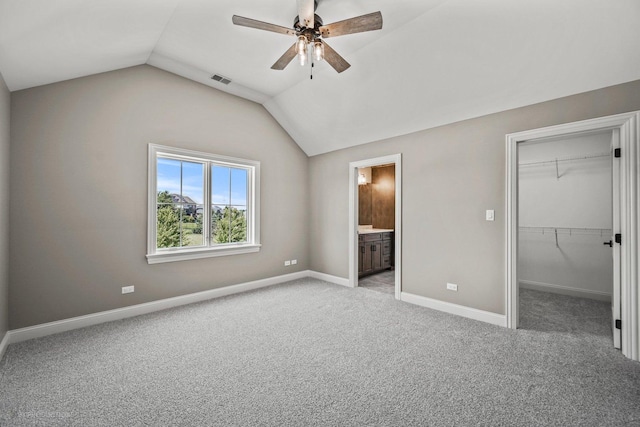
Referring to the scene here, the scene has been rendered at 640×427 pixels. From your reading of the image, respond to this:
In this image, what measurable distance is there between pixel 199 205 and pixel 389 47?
3299 millimetres

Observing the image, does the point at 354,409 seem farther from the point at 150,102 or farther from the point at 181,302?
the point at 150,102

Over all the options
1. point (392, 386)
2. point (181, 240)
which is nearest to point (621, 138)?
point (392, 386)

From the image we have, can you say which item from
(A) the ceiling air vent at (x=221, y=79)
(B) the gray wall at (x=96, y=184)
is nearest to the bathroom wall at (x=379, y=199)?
(B) the gray wall at (x=96, y=184)

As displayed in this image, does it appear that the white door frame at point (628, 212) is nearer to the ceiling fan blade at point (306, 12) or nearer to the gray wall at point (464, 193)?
the gray wall at point (464, 193)

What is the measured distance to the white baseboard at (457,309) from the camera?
3131 millimetres

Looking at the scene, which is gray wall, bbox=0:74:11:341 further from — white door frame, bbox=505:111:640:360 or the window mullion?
white door frame, bbox=505:111:640:360

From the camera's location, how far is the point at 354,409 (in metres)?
1.78

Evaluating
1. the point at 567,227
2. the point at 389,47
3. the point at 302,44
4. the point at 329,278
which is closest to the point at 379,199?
the point at 329,278

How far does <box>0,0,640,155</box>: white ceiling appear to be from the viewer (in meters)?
2.17

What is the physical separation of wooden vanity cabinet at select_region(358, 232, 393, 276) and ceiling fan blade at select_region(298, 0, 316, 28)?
365 cm

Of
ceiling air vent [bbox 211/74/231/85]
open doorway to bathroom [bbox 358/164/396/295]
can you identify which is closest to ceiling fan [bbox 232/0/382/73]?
ceiling air vent [bbox 211/74/231/85]

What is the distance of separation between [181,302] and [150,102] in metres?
2.71

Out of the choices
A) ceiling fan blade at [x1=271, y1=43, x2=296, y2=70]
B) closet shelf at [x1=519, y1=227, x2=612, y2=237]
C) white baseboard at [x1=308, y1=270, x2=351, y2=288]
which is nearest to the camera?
ceiling fan blade at [x1=271, y1=43, x2=296, y2=70]

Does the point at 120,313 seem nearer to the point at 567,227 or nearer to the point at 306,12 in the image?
the point at 306,12
